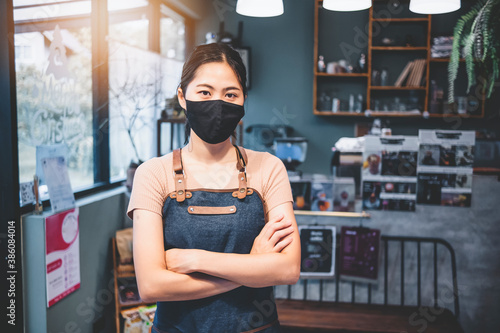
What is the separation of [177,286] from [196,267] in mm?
76

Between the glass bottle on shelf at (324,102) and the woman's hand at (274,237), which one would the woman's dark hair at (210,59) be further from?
the glass bottle on shelf at (324,102)

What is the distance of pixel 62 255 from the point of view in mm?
2352

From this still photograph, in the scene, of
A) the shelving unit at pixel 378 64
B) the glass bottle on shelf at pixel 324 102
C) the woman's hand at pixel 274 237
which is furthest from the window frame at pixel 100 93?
the glass bottle on shelf at pixel 324 102

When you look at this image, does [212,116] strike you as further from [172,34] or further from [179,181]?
[172,34]

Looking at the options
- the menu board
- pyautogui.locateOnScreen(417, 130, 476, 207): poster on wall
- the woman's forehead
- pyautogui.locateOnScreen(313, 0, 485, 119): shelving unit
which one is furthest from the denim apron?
pyautogui.locateOnScreen(313, 0, 485, 119): shelving unit

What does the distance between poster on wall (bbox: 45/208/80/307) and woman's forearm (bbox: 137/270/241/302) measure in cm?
128

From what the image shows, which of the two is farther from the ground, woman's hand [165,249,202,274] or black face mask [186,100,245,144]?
black face mask [186,100,245,144]

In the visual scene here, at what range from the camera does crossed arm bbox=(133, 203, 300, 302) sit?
3.77 ft

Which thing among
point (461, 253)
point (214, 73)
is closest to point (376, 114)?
point (461, 253)

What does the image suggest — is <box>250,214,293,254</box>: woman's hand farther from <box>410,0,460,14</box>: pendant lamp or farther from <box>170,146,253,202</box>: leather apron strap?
<box>410,0,460,14</box>: pendant lamp

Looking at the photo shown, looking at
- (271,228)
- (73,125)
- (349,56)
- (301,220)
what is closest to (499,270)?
(301,220)

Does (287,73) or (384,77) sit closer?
(384,77)

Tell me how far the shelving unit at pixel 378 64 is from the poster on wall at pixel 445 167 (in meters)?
2.34

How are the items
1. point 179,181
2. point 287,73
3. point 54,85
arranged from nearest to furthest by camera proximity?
1. point 179,181
2. point 54,85
3. point 287,73
